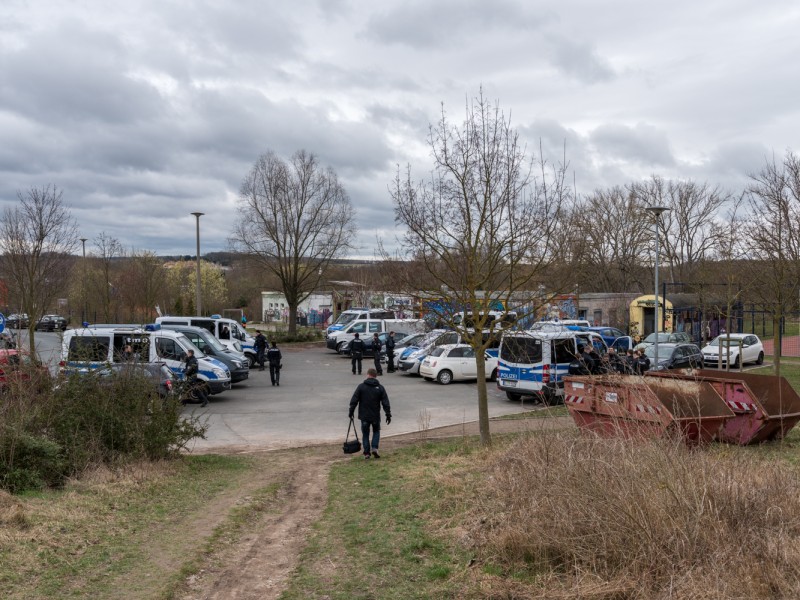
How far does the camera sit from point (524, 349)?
19.4m

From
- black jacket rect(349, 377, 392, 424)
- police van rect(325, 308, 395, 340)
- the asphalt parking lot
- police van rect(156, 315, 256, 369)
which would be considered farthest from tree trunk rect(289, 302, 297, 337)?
black jacket rect(349, 377, 392, 424)

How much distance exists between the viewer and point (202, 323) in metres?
29.1

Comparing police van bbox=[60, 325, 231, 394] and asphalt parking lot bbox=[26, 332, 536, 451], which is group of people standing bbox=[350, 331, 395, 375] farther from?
police van bbox=[60, 325, 231, 394]

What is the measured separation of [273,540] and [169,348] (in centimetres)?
1358

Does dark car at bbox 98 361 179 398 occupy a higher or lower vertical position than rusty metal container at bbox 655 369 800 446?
higher

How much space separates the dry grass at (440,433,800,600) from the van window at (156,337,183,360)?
47.1 feet

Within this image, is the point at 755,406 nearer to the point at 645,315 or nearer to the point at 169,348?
the point at 169,348

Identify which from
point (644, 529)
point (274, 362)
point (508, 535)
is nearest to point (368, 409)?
point (508, 535)

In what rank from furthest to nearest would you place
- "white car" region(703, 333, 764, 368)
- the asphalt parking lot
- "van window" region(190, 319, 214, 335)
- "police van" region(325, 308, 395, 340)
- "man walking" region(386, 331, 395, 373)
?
"police van" region(325, 308, 395, 340)
"white car" region(703, 333, 764, 368)
"man walking" region(386, 331, 395, 373)
"van window" region(190, 319, 214, 335)
the asphalt parking lot

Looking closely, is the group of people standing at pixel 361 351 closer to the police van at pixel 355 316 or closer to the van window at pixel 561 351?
the van window at pixel 561 351

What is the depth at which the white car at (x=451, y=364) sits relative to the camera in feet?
80.1

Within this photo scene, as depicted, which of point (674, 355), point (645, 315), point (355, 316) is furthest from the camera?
point (645, 315)

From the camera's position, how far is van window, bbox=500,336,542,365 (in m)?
19.2

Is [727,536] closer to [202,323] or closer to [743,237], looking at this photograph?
[743,237]
